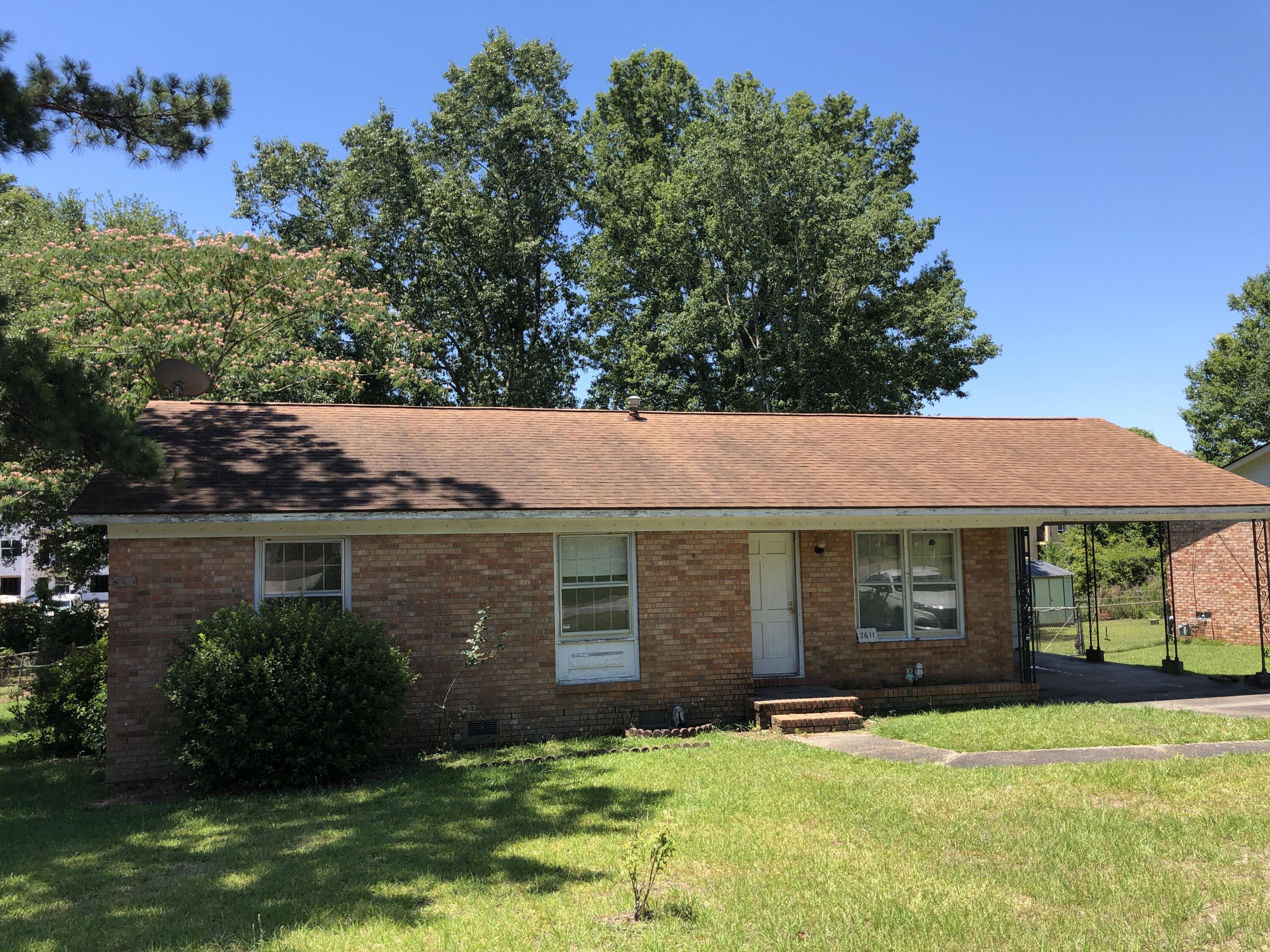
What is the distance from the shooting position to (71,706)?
12742mm

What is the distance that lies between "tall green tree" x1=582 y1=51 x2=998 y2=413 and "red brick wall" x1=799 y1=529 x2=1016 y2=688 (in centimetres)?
1432

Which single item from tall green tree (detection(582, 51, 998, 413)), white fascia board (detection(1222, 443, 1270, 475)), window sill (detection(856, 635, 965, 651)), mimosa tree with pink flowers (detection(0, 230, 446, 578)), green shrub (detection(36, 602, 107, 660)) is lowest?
window sill (detection(856, 635, 965, 651))

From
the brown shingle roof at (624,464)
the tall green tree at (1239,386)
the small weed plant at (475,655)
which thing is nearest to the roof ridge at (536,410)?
the brown shingle roof at (624,464)

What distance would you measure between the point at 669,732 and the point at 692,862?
5060 mm

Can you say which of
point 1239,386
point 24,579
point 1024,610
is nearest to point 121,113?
point 1024,610

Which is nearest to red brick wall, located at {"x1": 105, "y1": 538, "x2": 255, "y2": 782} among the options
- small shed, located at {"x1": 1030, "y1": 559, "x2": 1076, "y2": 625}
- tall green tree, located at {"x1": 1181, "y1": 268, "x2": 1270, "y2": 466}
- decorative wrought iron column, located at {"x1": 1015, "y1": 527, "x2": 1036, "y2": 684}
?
decorative wrought iron column, located at {"x1": 1015, "y1": 527, "x2": 1036, "y2": 684}

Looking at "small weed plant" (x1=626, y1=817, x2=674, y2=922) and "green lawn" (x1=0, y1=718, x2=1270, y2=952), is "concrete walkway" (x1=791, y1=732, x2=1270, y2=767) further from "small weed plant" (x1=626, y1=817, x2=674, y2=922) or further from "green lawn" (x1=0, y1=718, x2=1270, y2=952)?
"small weed plant" (x1=626, y1=817, x2=674, y2=922)

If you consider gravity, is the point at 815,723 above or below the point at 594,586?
below

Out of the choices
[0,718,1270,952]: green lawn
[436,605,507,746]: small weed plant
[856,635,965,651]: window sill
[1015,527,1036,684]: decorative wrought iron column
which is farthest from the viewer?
[1015,527,1036,684]: decorative wrought iron column

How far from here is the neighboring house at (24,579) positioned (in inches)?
692

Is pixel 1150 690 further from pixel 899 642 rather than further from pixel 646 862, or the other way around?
pixel 646 862

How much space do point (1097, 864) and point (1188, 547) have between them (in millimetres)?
22356

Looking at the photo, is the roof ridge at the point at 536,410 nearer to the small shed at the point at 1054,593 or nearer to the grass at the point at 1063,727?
the grass at the point at 1063,727

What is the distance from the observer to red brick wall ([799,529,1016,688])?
43.6 ft
